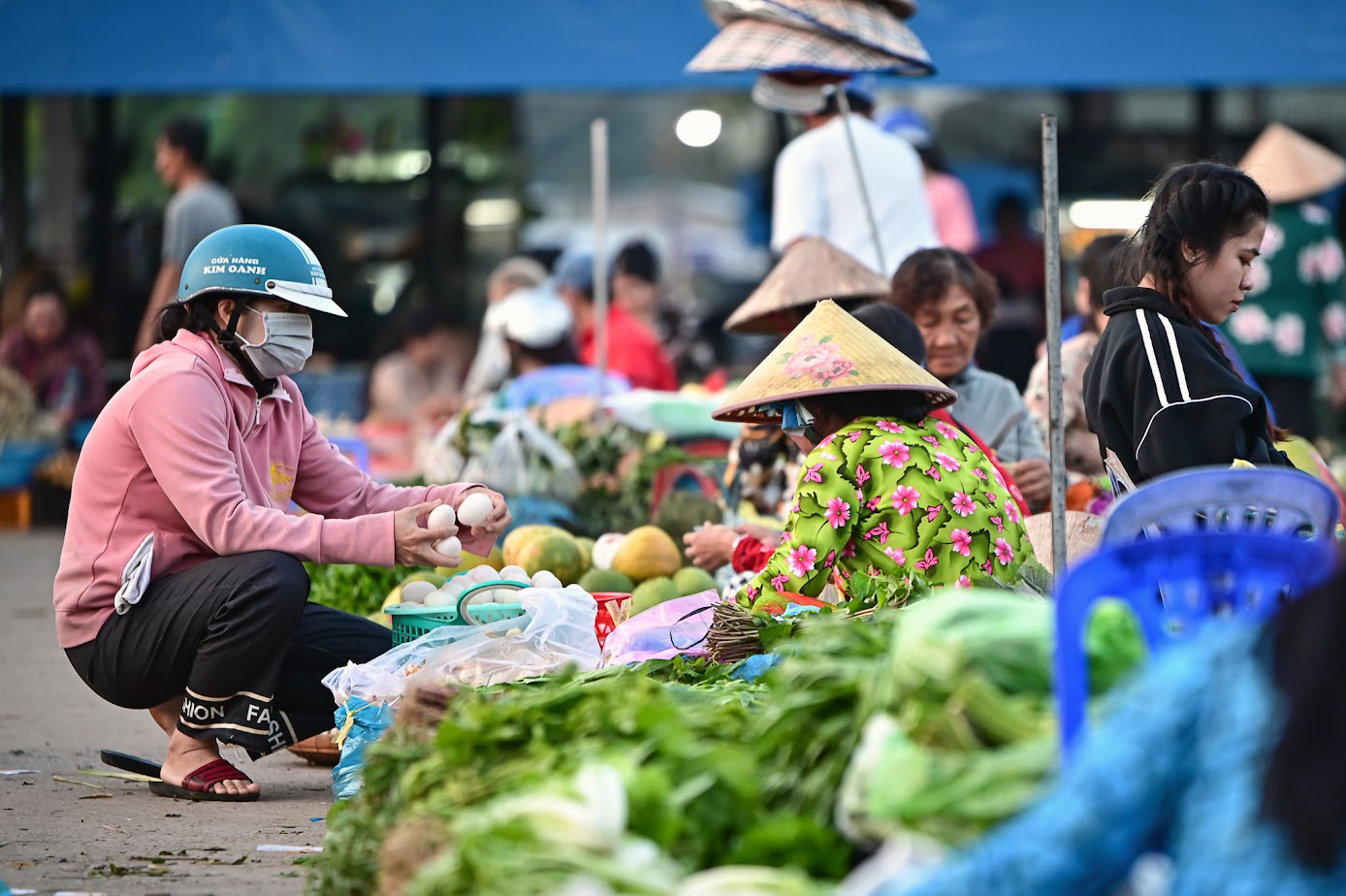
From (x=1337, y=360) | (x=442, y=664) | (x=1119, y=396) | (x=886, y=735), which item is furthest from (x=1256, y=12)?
(x=886, y=735)

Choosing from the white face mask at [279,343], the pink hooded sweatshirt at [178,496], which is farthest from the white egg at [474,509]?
the white face mask at [279,343]

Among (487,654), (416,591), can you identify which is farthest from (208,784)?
(487,654)

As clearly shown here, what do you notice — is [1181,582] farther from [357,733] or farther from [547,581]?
[547,581]

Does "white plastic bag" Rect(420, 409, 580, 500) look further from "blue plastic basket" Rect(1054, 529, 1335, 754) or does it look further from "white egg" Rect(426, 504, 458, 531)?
"blue plastic basket" Rect(1054, 529, 1335, 754)

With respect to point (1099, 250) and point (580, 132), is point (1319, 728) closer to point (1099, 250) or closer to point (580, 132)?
point (1099, 250)

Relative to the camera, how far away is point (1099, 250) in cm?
662

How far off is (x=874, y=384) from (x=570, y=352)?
446 centimetres

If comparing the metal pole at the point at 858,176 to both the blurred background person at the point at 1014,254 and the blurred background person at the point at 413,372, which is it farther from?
the blurred background person at the point at 1014,254

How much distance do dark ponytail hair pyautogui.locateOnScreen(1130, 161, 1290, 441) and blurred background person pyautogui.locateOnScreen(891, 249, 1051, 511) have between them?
156cm

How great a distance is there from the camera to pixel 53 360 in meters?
11.0

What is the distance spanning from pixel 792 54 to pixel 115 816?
155 inches

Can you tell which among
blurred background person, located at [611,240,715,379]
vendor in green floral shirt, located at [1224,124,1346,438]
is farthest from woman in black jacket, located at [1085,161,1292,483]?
blurred background person, located at [611,240,715,379]

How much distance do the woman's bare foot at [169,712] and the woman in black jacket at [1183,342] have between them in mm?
2644

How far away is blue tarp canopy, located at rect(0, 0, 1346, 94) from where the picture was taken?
32.7ft
